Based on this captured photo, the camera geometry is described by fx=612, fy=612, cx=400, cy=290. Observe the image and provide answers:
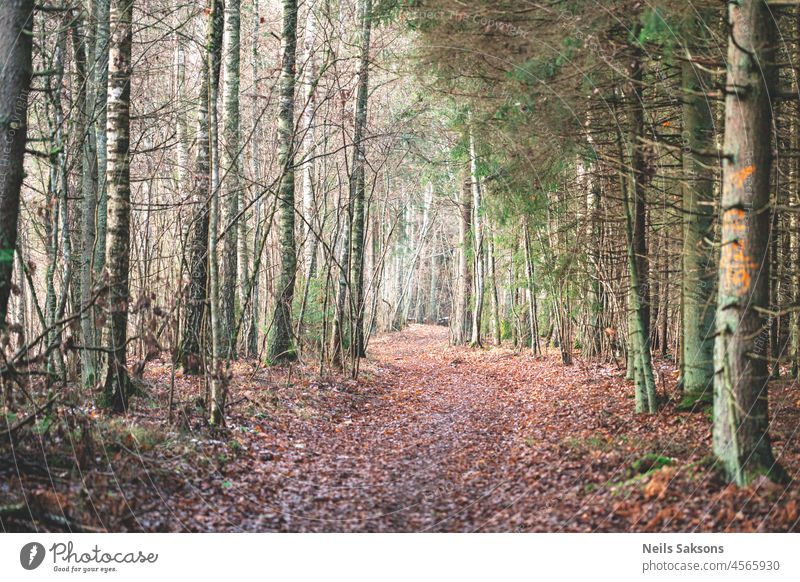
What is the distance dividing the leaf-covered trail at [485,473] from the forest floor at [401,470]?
2 cm

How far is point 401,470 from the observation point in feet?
24.4

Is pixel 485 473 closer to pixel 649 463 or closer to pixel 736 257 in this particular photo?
pixel 649 463

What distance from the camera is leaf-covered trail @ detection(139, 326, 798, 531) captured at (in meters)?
5.26

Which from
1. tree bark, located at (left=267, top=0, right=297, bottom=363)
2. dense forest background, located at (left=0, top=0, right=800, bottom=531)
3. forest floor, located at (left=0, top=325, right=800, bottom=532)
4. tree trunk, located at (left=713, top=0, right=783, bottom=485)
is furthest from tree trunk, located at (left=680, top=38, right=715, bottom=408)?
A: tree bark, located at (left=267, top=0, right=297, bottom=363)

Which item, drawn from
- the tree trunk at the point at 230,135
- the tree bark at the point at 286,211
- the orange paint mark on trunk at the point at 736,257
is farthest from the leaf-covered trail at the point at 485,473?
the tree trunk at the point at 230,135

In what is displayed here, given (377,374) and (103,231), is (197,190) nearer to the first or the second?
(103,231)

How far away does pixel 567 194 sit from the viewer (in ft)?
46.6

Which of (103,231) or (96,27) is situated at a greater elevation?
(96,27)

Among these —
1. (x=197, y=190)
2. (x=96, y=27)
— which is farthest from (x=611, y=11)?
(x=96, y=27)

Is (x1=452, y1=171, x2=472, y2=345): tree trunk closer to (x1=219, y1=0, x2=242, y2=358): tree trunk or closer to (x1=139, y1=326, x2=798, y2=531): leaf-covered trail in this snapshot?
(x1=219, y1=0, x2=242, y2=358): tree trunk
